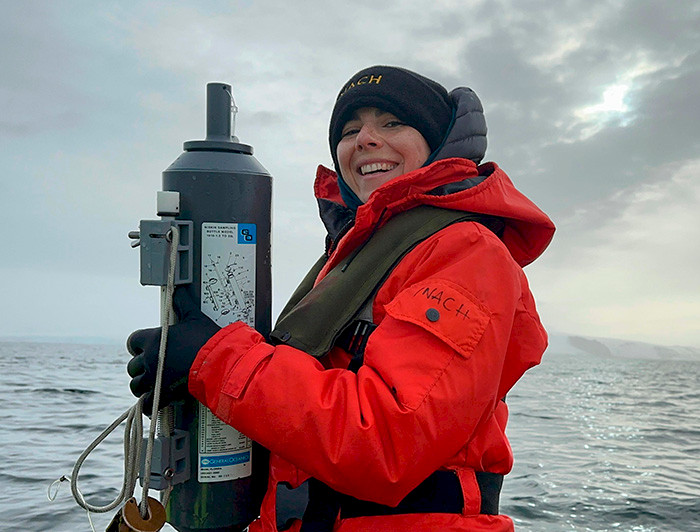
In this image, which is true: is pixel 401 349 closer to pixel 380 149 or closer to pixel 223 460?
pixel 223 460

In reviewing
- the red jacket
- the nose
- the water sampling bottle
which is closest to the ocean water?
the water sampling bottle

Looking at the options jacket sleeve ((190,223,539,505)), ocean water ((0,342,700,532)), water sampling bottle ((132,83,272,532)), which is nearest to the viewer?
jacket sleeve ((190,223,539,505))

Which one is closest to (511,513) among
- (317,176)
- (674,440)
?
(317,176)

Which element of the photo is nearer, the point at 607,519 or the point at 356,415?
the point at 356,415

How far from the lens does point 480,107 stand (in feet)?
8.45

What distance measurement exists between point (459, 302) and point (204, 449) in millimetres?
1045

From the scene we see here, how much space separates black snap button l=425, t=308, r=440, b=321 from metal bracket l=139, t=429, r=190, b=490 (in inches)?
38.9

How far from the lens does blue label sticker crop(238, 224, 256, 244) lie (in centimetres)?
226

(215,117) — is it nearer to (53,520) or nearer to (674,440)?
(53,520)

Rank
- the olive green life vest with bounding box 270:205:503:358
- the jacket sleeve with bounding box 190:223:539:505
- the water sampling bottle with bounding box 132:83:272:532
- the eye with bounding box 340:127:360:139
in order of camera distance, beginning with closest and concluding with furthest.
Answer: the jacket sleeve with bounding box 190:223:539:505 < the olive green life vest with bounding box 270:205:503:358 < the water sampling bottle with bounding box 132:83:272:532 < the eye with bounding box 340:127:360:139

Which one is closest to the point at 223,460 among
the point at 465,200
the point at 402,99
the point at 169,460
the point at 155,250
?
the point at 169,460

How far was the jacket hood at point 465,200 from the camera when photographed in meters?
2.12

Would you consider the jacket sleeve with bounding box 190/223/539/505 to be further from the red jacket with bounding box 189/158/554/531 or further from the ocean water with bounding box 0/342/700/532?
the ocean water with bounding box 0/342/700/532

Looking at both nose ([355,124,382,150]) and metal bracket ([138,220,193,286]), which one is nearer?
metal bracket ([138,220,193,286])
